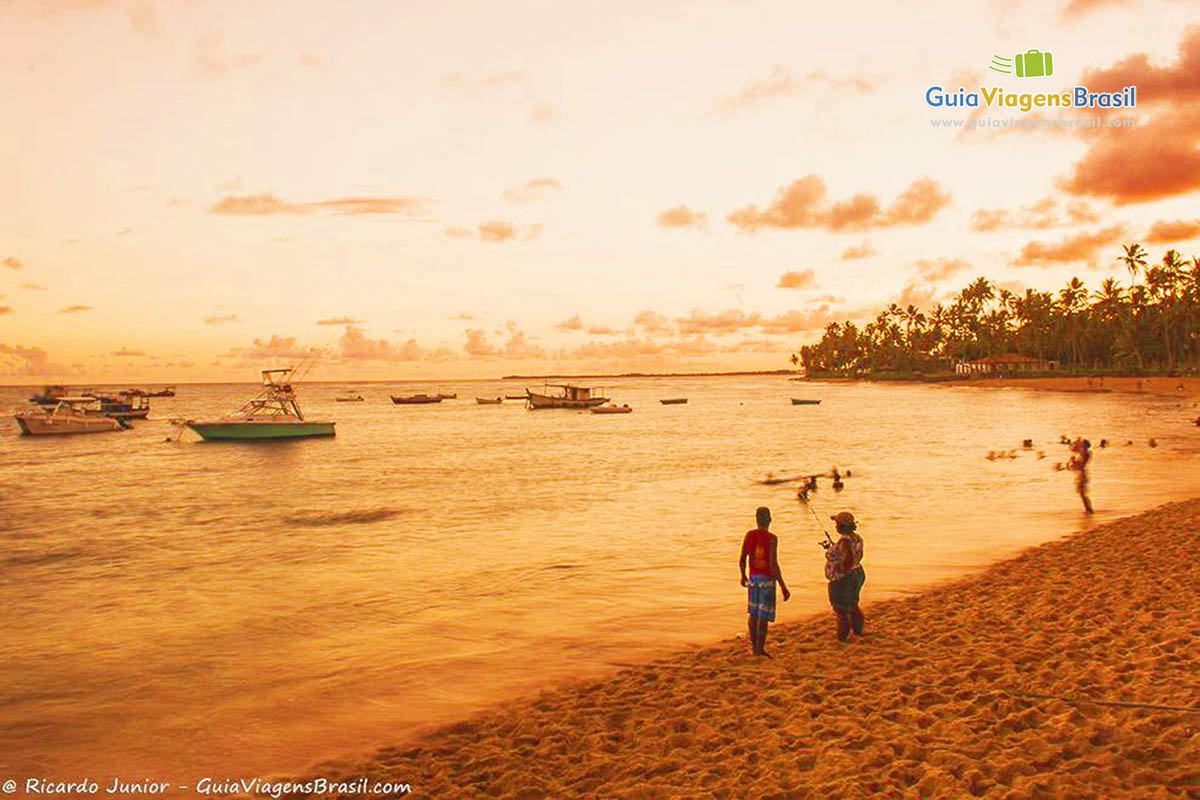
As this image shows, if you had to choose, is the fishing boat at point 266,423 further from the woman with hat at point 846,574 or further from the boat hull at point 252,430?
the woman with hat at point 846,574

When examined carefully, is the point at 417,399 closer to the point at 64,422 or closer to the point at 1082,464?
the point at 64,422

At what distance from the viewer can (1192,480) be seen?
90.2ft

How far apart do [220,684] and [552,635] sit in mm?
4969

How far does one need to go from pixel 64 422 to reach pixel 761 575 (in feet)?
283

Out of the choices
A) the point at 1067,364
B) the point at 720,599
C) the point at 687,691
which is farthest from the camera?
the point at 1067,364

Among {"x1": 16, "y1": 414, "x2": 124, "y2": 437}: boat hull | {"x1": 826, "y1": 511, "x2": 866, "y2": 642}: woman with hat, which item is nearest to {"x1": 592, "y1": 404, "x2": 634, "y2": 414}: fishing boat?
{"x1": 16, "y1": 414, "x2": 124, "y2": 437}: boat hull

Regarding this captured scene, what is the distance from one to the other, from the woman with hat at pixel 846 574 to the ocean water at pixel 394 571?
2203 mm

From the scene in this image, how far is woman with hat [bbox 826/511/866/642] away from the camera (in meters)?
10.0

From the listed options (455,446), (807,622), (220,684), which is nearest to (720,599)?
(807,622)

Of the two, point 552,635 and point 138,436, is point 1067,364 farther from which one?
point 552,635

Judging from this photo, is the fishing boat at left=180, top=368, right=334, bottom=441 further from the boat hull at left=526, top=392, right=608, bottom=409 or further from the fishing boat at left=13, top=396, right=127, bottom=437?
the boat hull at left=526, top=392, right=608, bottom=409

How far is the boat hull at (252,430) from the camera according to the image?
60281 mm

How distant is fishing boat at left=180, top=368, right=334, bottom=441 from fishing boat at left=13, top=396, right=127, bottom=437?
78.0ft

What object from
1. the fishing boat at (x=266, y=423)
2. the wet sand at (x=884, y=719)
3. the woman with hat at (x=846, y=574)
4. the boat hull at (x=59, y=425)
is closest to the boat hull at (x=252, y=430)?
the fishing boat at (x=266, y=423)
